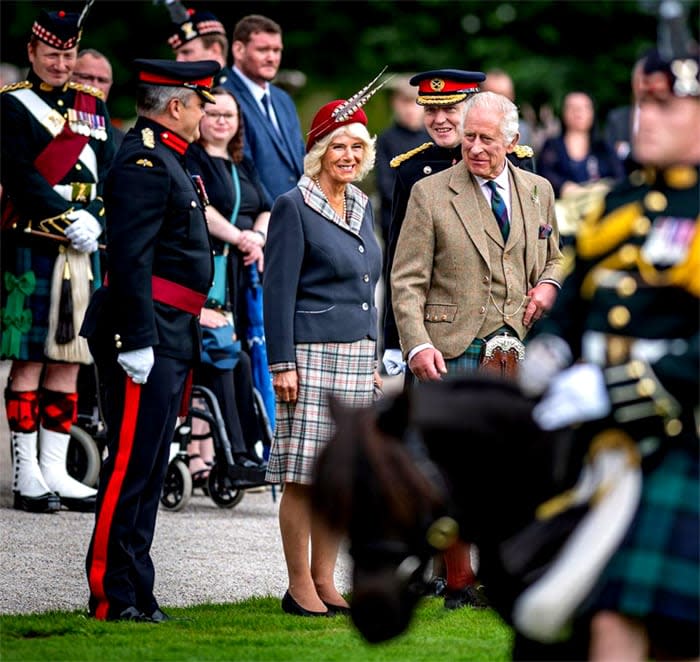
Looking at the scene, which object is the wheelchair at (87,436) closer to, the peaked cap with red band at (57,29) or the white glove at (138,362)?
the peaked cap with red band at (57,29)

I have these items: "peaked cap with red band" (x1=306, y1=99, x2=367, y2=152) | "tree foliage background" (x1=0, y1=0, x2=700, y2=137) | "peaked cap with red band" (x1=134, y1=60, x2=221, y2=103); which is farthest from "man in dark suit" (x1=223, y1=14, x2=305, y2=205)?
"tree foliage background" (x1=0, y1=0, x2=700, y2=137)

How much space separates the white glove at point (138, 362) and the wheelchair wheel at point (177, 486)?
251 centimetres

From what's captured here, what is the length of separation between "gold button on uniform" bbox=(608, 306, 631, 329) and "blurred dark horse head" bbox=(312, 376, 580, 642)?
0.29 meters

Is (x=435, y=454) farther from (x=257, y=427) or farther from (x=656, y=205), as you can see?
(x=257, y=427)

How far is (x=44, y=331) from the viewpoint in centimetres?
920

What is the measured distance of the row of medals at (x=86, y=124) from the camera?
922 centimetres

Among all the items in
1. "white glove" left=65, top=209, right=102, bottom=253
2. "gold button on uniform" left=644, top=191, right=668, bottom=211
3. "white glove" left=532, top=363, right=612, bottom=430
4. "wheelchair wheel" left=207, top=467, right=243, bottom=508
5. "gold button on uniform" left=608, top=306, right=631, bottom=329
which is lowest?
"wheelchair wheel" left=207, top=467, right=243, bottom=508

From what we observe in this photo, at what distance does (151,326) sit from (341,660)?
1.50m

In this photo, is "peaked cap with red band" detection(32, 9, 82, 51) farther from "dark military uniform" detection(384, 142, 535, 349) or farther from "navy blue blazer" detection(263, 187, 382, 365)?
"navy blue blazer" detection(263, 187, 382, 365)

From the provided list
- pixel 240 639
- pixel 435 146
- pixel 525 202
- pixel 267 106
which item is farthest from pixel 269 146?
A: pixel 240 639

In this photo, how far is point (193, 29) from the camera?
34.7ft

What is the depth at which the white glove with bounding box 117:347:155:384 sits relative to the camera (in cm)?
682

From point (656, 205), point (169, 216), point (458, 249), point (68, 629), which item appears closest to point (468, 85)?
point (458, 249)

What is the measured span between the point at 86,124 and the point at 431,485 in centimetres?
550
